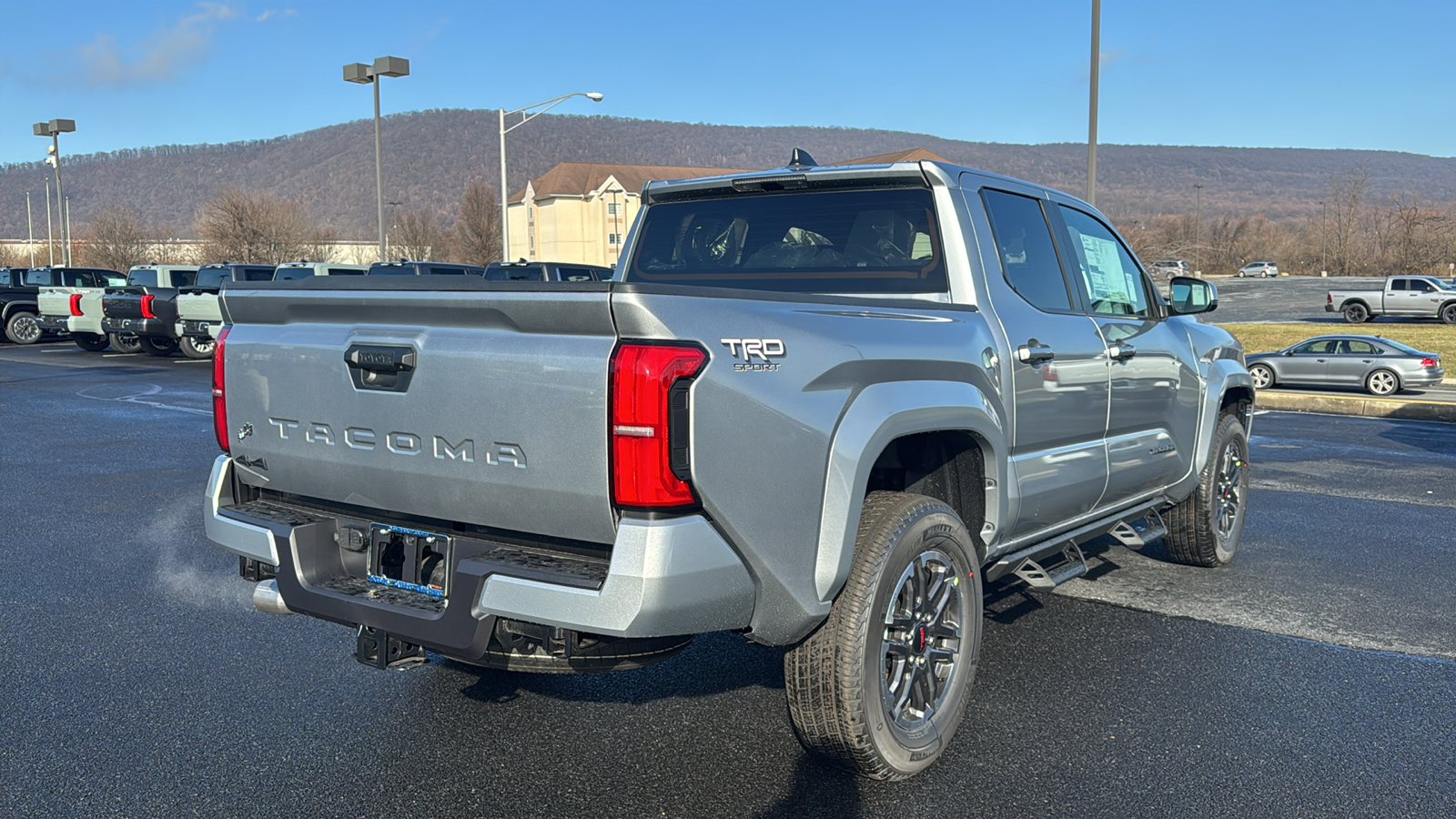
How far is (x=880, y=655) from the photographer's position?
3.50 m

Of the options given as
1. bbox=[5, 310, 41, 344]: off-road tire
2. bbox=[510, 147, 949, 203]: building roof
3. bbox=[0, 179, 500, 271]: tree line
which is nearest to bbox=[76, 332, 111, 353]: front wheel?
bbox=[5, 310, 41, 344]: off-road tire

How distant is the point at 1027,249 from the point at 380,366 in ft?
9.15

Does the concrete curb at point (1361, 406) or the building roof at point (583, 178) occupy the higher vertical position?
the building roof at point (583, 178)

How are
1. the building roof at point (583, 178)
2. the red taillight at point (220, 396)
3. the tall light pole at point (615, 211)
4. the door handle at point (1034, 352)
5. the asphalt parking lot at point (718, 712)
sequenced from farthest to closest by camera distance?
the building roof at point (583, 178)
the tall light pole at point (615, 211)
the door handle at point (1034, 352)
the red taillight at point (220, 396)
the asphalt parking lot at point (718, 712)

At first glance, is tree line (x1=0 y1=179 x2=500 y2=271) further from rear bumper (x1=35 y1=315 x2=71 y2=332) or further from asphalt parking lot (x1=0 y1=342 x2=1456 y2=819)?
asphalt parking lot (x1=0 y1=342 x2=1456 y2=819)

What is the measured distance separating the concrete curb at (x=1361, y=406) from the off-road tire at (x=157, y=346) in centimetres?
2174

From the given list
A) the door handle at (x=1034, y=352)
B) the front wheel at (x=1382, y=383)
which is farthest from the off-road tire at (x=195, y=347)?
the front wheel at (x=1382, y=383)

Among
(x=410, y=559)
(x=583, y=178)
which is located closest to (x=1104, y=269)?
(x=410, y=559)

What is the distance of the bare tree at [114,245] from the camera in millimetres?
69188

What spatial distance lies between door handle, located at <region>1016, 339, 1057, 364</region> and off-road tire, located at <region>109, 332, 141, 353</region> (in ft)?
80.2

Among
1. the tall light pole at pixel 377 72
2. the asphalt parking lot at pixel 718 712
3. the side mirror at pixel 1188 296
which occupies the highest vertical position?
the tall light pole at pixel 377 72

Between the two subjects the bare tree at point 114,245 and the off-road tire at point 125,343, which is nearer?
the off-road tire at point 125,343

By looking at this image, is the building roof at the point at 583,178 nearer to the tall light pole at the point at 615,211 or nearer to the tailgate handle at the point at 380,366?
the tall light pole at the point at 615,211

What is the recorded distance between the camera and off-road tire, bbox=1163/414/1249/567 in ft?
20.6
